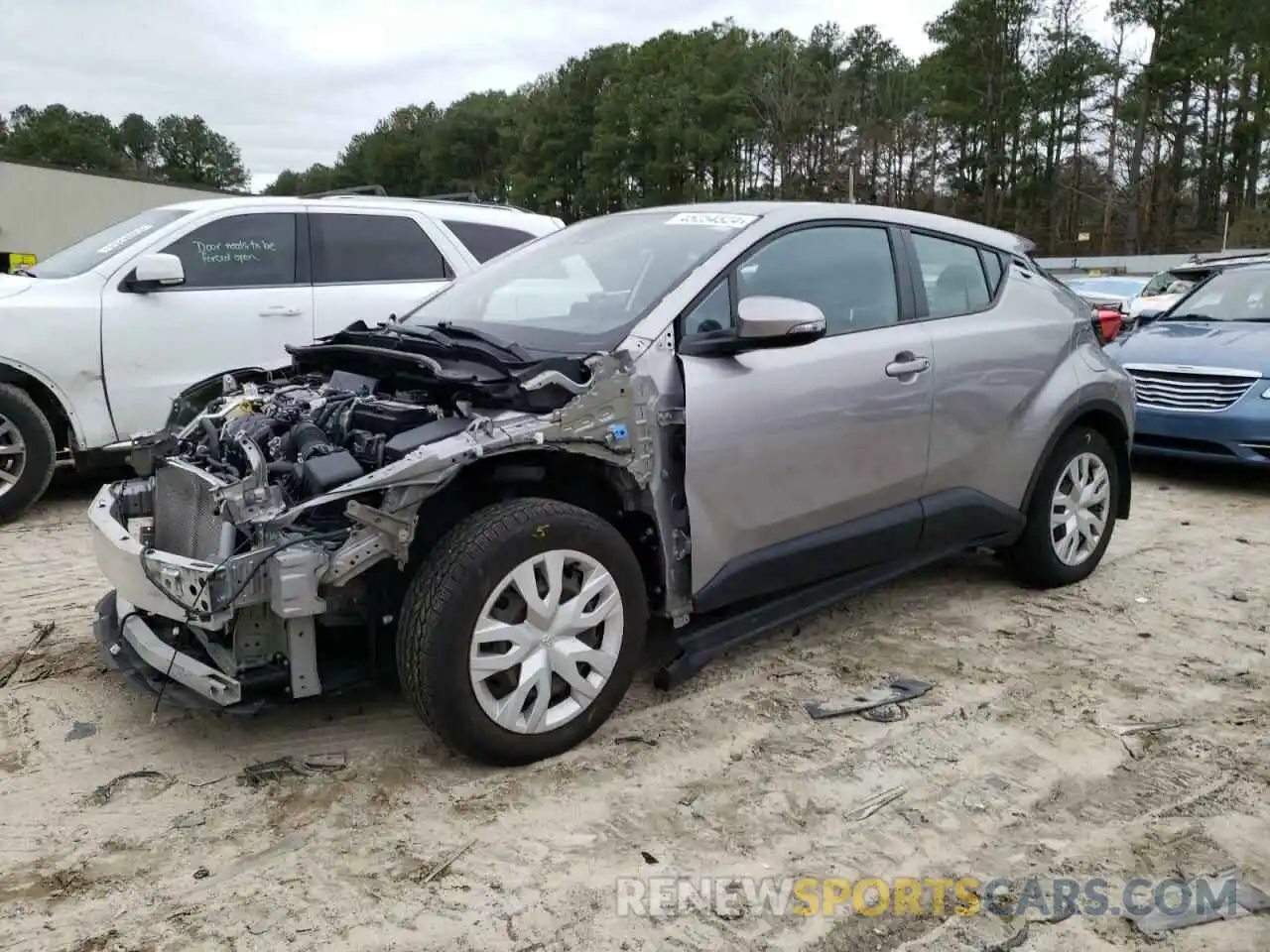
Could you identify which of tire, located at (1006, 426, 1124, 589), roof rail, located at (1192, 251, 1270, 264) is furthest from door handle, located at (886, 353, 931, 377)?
roof rail, located at (1192, 251, 1270, 264)

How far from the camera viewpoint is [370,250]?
23.0 feet

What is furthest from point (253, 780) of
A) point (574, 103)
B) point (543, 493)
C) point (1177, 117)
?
point (574, 103)

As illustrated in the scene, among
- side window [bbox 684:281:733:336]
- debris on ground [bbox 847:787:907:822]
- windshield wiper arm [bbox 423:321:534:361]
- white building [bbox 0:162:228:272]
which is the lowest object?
debris on ground [bbox 847:787:907:822]

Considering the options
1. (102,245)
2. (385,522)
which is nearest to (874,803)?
(385,522)

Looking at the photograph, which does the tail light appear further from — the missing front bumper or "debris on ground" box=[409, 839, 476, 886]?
the missing front bumper

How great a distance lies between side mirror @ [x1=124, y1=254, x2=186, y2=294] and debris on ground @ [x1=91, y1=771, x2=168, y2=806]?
364 centimetres

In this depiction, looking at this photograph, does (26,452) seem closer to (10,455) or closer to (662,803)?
(10,455)

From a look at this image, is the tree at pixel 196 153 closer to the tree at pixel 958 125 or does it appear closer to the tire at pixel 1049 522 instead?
the tree at pixel 958 125

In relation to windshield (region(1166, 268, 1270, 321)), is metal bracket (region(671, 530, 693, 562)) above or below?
below

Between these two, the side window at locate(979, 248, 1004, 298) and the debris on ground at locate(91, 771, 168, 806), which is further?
the side window at locate(979, 248, 1004, 298)

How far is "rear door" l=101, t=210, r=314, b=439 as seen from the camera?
6066mm

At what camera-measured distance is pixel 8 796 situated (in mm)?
3029

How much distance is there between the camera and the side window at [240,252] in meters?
6.38

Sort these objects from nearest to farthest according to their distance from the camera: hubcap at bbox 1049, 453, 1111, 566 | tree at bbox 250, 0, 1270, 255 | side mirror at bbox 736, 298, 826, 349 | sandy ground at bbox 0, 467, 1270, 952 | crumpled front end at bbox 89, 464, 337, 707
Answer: sandy ground at bbox 0, 467, 1270, 952 → crumpled front end at bbox 89, 464, 337, 707 → side mirror at bbox 736, 298, 826, 349 → hubcap at bbox 1049, 453, 1111, 566 → tree at bbox 250, 0, 1270, 255
